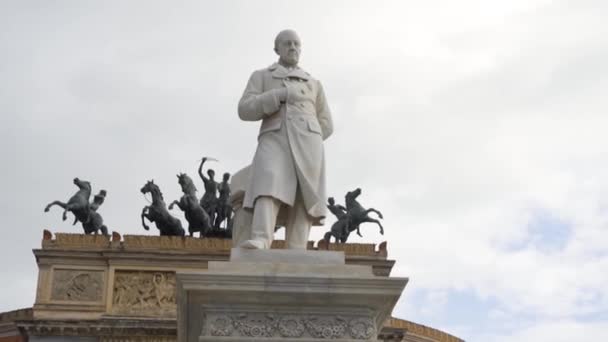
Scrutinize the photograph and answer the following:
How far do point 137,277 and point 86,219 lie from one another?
10.1 feet

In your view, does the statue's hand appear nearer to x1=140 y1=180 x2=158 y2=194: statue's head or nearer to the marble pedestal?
the marble pedestal

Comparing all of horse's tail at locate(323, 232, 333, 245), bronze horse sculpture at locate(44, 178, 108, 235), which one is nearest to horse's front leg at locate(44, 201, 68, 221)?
bronze horse sculpture at locate(44, 178, 108, 235)

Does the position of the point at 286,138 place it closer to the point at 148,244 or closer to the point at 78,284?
the point at 148,244

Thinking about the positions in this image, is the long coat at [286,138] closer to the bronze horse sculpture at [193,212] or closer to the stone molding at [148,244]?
the stone molding at [148,244]

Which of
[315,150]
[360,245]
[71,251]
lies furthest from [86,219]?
[315,150]

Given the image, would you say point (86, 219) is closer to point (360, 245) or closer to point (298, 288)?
point (360, 245)

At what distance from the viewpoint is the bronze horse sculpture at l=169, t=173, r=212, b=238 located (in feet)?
92.9

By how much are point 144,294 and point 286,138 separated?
65.1 ft

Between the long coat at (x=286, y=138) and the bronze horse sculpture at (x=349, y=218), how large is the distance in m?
20.3

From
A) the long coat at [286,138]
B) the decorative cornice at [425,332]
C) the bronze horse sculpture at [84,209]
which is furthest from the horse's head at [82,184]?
the long coat at [286,138]

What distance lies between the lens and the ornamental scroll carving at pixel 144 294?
25.8 m

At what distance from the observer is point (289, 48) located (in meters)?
7.43


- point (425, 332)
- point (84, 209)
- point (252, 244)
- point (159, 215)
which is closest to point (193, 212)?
point (159, 215)

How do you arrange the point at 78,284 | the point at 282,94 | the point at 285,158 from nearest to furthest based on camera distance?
the point at 285,158
the point at 282,94
the point at 78,284
